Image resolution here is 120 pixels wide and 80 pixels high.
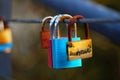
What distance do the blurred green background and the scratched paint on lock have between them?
2.46 meters

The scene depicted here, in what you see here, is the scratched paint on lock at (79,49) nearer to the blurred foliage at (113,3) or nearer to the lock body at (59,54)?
the lock body at (59,54)

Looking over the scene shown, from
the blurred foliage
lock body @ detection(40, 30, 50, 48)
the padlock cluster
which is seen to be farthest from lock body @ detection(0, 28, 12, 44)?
the blurred foliage

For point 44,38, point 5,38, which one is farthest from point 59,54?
point 5,38

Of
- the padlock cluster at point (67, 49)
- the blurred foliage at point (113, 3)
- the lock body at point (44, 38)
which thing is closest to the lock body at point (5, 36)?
the lock body at point (44, 38)

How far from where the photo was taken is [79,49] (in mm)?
912

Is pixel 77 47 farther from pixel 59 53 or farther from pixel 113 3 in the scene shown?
pixel 113 3

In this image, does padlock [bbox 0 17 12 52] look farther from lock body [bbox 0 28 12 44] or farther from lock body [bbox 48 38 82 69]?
lock body [bbox 48 38 82 69]

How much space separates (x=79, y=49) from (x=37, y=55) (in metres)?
3.12

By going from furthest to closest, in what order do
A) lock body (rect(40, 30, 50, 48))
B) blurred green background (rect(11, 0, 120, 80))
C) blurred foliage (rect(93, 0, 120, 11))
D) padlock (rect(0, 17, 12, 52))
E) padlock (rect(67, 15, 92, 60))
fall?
1. blurred green background (rect(11, 0, 120, 80))
2. blurred foliage (rect(93, 0, 120, 11))
3. padlock (rect(0, 17, 12, 52))
4. lock body (rect(40, 30, 50, 48))
5. padlock (rect(67, 15, 92, 60))

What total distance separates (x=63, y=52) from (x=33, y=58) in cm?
318

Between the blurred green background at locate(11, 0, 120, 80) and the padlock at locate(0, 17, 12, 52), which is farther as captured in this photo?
the blurred green background at locate(11, 0, 120, 80)

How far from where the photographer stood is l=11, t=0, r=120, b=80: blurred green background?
3406mm

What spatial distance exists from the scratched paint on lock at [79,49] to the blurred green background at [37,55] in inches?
97.0

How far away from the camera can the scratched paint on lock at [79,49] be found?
0.88 metres
